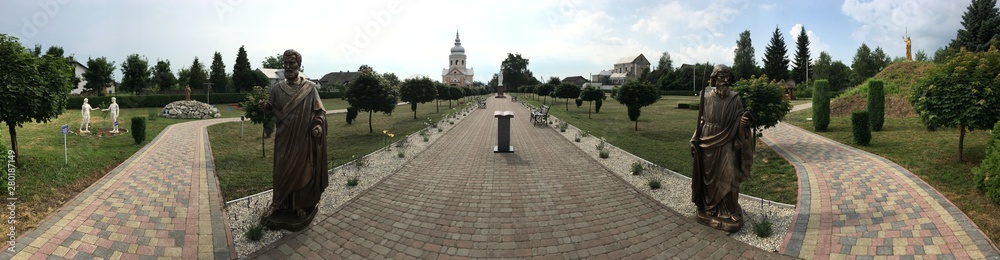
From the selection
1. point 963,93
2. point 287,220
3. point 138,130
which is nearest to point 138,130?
point 138,130

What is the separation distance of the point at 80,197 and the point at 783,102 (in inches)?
638

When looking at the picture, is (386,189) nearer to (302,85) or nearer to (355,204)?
(355,204)

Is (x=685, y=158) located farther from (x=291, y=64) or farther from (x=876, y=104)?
(x=291, y=64)

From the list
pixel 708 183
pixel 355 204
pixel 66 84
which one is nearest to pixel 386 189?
pixel 355 204

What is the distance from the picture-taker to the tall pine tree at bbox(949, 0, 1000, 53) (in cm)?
3100

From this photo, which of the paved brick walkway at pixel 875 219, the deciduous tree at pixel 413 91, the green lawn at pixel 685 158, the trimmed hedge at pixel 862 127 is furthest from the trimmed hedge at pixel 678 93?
the paved brick walkway at pixel 875 219

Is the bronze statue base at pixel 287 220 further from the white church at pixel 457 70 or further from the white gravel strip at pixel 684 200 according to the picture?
the white church at pixel 457 70

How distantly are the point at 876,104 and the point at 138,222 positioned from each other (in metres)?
20.4

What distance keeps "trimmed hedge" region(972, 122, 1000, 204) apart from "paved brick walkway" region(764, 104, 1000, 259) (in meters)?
0.53

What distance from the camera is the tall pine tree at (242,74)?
6031 cm

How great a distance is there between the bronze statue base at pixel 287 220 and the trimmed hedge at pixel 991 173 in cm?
A: 1001

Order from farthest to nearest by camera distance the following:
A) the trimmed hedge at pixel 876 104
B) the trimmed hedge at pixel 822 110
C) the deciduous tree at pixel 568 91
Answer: the deciduous tree at pixel 568 91 → the trimmed hedge at pixel 822 110 → the trimmed hedge at pixel 876 104

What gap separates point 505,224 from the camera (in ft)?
19.5

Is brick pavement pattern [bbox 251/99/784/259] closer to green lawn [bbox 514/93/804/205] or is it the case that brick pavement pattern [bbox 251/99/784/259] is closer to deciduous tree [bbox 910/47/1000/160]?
green lawn [bbox 514/93/804/205]
